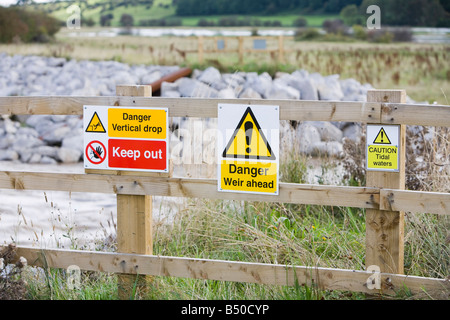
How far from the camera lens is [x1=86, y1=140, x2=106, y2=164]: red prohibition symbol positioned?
473cm

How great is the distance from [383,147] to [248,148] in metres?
0.89

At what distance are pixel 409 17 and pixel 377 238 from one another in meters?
46.9

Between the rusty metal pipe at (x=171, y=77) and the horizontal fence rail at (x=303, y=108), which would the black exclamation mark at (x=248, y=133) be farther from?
the rusty metal pipe at (x=171, y=77)

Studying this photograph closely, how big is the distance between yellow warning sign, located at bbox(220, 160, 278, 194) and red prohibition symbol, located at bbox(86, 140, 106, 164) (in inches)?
35.7

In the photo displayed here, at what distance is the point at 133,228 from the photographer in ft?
15.4

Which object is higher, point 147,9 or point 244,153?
point 147,9

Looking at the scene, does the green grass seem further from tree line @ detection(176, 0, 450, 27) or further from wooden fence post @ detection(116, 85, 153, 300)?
tree line @ detection(176, 0, 450, 27)

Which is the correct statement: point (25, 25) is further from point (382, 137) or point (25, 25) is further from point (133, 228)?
point (382, 137)

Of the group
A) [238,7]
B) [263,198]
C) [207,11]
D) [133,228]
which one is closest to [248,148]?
[263,198]

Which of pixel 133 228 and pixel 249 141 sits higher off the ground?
pixel 249 141

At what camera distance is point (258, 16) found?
3378 inches

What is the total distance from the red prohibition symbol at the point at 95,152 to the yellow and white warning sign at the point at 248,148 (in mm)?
888
